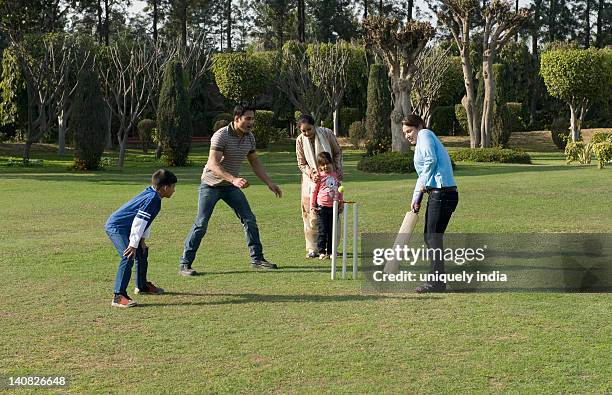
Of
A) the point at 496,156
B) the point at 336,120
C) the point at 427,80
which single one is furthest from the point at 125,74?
the point at 496,156

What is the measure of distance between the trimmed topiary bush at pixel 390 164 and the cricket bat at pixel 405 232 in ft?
62.4

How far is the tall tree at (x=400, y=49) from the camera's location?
31.2 metres

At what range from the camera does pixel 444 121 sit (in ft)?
175

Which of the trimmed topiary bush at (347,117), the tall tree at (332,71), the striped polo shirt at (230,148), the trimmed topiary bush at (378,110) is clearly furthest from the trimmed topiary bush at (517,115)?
the striped polo shirt at (230,148)

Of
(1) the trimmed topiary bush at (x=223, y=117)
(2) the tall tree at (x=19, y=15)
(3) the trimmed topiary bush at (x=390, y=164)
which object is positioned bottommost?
(3) the trimmed topiary bush at (x=390, y=164)

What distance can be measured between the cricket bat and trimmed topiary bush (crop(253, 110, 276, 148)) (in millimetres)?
38628

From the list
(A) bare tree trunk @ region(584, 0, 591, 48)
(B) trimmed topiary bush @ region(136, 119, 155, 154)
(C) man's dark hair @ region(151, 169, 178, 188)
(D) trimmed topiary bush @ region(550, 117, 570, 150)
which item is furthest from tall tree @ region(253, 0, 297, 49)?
(C) man's dark hair @ region(151, 169, 178, 188)

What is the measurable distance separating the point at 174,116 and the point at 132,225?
2574 centimetres

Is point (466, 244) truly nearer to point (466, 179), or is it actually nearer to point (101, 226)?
point (101, 226)

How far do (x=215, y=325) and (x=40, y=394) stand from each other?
192 centimetres

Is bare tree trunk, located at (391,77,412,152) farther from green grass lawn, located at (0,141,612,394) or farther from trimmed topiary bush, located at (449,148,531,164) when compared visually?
green grass lawn, located at (0,141,612,394)

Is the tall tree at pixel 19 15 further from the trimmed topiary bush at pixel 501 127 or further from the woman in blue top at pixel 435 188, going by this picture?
the woman in blue top at pixel 435 188

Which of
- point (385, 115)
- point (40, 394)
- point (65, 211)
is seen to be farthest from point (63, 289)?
point (385, 115)

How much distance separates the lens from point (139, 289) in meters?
8.09
